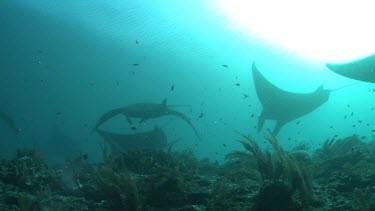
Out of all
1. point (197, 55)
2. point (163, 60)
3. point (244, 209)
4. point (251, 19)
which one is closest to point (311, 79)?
point (197, 55)

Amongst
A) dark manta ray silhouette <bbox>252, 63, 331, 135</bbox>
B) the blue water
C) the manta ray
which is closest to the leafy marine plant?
the manta ray

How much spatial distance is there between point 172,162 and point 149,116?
7404mm

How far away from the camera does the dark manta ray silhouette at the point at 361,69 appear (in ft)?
42.5

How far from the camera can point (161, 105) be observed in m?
16.8

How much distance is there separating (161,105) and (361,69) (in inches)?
361

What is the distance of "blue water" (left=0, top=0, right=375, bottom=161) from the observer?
1382 inches

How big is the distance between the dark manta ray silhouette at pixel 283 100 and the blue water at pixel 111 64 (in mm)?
5638

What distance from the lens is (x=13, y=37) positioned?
5059 cm

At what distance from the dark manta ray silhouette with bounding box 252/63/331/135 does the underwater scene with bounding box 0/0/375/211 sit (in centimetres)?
6

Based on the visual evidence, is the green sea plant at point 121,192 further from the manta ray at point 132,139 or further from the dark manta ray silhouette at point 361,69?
the dark manta ray silhouette at point 361,69

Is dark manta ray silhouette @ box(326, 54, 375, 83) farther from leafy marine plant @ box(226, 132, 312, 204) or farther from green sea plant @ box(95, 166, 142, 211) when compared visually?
green sea plant @ box(95, 166, 142, 211)

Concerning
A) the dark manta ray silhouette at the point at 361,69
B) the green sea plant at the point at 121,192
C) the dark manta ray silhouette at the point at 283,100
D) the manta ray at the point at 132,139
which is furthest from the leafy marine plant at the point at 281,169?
the dark manta ray silhouette at the point at 283,100

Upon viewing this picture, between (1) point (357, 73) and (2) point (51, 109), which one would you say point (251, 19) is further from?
(2) point (51, 109)

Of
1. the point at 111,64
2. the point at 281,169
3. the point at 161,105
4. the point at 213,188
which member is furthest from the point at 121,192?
the point at 111,64
